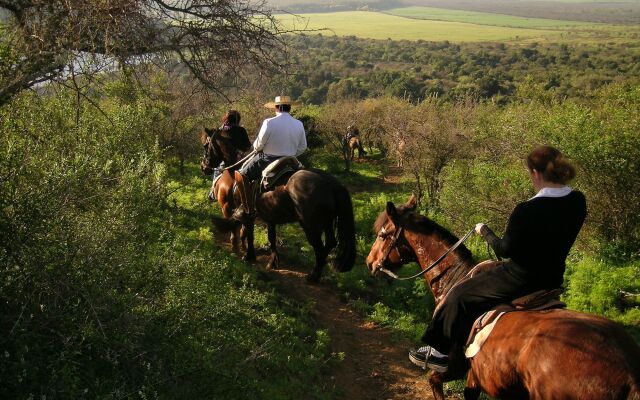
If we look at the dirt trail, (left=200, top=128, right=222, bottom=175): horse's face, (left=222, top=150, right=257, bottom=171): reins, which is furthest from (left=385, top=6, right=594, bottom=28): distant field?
the dirt trail

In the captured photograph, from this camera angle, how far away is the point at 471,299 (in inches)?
181

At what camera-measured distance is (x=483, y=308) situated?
4.59 metres

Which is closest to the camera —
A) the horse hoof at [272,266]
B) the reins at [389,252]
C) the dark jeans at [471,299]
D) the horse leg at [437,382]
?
the dark jeans at [471,299]

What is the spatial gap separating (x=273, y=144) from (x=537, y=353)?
5955mm

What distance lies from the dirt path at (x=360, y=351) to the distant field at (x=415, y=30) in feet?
379

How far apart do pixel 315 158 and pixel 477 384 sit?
75.6 feet

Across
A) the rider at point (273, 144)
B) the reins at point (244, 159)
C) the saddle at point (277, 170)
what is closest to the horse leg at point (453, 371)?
the saddle at point (277, 170)

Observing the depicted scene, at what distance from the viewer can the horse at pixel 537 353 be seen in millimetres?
3422

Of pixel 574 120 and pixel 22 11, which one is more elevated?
pixel 22 11

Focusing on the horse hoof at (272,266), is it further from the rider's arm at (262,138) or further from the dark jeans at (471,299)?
the dark jeans at (471,299)

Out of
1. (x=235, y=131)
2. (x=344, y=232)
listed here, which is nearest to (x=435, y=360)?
(x=344, y=232)

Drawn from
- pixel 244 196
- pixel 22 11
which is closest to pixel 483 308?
pixel 244 196

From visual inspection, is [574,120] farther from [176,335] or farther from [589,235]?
[176,335]

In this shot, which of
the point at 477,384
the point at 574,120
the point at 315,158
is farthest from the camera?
the point at 315,158
